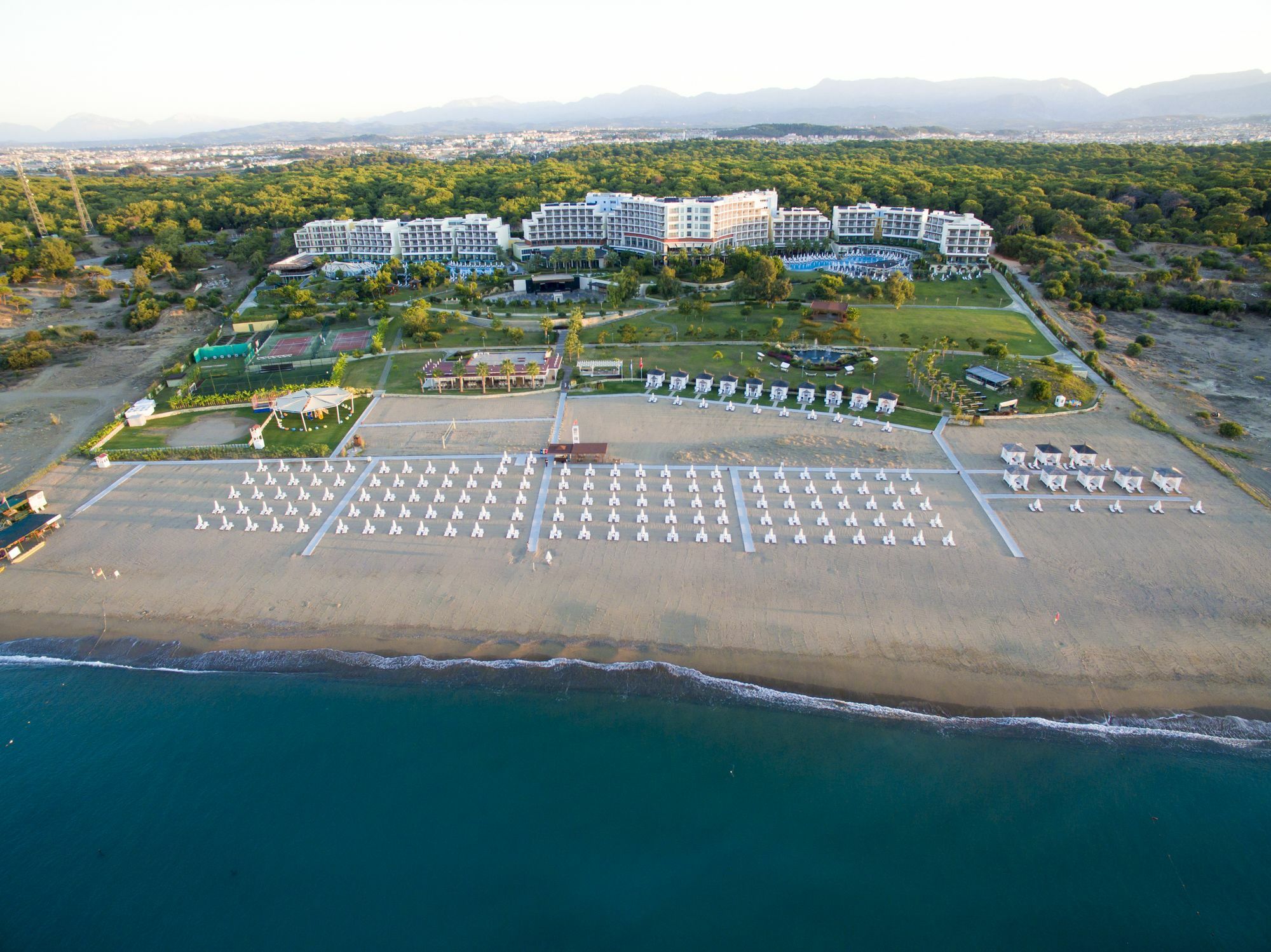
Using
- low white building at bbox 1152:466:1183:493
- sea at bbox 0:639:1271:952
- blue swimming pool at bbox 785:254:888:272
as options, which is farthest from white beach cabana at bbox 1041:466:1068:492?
blue swimming pool at bbox 785:254:888:272

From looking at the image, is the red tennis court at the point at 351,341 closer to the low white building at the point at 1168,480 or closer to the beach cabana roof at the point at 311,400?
the beach cabana roof at the point at 311,400

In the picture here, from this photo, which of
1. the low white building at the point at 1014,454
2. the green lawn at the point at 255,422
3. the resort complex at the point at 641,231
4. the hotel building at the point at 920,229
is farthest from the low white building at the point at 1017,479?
the hotel building at the point at 920,229

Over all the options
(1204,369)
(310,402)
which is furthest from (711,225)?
(310,402)

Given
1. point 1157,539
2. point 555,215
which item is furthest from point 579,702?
point 555,215

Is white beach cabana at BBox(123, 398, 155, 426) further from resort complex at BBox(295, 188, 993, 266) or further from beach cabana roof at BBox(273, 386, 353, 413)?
resort complex at BBox(295, 188, 993, 266)

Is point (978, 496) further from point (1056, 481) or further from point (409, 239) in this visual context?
point (409, 239)

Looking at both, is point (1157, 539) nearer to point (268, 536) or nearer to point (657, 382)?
point (657, 382)
